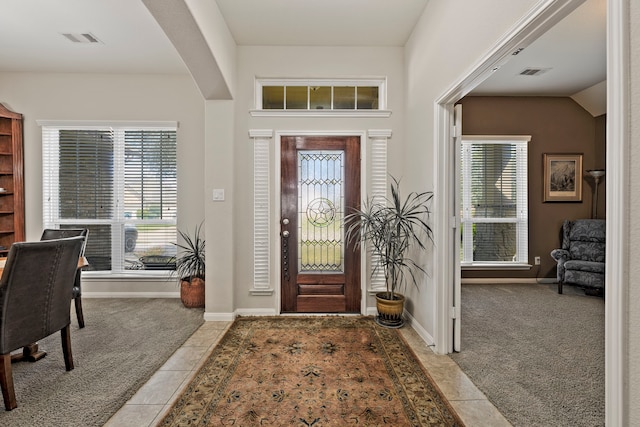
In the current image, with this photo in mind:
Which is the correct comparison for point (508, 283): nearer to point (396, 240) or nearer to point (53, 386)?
point (396, 240)

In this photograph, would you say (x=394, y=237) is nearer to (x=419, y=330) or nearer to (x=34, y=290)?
(x=419, y=330)

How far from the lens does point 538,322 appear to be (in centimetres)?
323

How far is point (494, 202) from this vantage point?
4.86m

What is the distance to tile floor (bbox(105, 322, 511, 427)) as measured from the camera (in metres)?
1.78

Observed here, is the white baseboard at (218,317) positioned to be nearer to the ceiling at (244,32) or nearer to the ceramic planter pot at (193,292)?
the ceramic planter pot at (193,292)

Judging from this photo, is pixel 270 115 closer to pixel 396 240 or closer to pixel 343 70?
pixel 343 70

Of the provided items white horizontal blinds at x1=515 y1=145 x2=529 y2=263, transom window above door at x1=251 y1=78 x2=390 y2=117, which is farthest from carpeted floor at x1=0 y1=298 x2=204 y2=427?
white horizontal blinds at x1=515 y1=145 x2=529 y2=263

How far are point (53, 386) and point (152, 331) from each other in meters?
0.95

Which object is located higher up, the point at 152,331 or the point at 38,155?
the point at 38,155

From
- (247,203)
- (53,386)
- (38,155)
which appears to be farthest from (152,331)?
(38,155)

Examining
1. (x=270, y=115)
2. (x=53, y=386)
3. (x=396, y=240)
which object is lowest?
(x=53, y=386)

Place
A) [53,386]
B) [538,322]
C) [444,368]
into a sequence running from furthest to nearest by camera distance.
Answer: [538,322] → [444,368] → [53,386]

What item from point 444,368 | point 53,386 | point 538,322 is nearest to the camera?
point 53,386

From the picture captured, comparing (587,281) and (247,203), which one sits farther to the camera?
(587,281)
